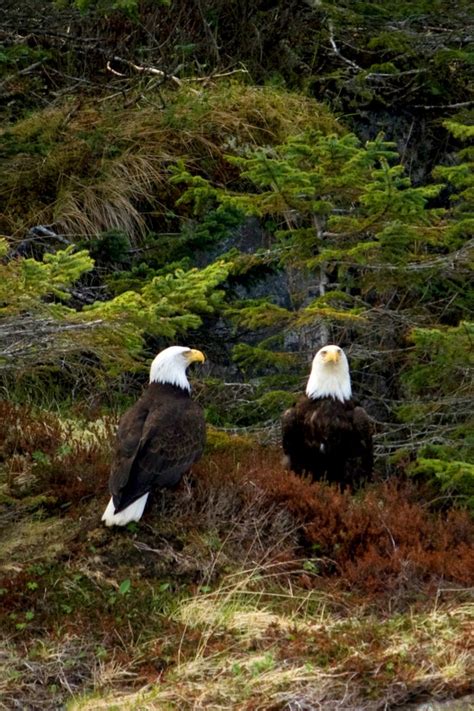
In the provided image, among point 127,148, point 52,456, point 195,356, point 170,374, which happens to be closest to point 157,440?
point 170,374

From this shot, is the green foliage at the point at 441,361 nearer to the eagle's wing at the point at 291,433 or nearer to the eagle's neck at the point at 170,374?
the eagle's wing at the point at 291,433

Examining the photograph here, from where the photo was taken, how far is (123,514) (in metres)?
7.64

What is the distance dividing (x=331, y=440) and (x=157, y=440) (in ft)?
5.04

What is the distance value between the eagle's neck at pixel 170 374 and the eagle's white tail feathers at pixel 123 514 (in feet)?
3.61

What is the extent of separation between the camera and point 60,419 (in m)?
9.75

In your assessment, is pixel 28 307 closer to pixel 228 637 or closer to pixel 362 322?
pixel 228 637

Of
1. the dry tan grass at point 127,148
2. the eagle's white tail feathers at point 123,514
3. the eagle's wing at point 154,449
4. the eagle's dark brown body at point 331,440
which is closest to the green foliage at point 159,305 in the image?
the eagle's wing at point 154,449

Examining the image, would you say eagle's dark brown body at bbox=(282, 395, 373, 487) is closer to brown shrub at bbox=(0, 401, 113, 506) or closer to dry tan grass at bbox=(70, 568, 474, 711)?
brown shrub at bbox=(0, 401, 113, 506)

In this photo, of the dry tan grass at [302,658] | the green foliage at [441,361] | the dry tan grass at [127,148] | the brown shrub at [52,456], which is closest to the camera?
the dry tan grass at [302,658]

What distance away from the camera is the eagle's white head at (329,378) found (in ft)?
29.3

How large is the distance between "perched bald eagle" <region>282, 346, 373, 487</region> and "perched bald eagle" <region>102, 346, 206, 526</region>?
0.93m

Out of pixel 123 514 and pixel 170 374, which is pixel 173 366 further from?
pixel 123 514

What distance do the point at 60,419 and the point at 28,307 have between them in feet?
9.20

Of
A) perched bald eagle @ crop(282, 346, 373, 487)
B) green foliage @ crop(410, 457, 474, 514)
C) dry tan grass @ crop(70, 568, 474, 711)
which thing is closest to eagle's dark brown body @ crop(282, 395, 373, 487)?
perched bald eagle @ crop(282, 346, 373, 487)
